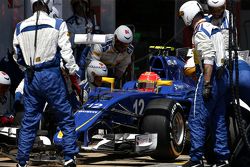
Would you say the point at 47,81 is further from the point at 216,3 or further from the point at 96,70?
the point at 96,70

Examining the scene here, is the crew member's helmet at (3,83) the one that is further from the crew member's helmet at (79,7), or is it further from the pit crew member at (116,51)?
the crew member's helmet at (79,7)

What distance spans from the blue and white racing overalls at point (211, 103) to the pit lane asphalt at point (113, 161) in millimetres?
1359

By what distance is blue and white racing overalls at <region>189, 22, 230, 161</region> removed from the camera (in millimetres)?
9531

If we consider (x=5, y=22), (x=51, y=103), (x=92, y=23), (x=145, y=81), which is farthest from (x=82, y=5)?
(x=51, y=103)

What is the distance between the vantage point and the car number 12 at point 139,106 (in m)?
11.5

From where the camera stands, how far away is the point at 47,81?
9.62 meters

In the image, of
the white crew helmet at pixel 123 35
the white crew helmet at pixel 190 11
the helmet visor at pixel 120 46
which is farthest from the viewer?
the helmet visor at pixel 120 46

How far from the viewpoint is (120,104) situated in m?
11.2

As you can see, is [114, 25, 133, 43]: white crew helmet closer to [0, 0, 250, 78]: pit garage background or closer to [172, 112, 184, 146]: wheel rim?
[172, 112, 184, 146]: wheel rim

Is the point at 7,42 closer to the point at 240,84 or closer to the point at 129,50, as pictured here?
the point at 129,50

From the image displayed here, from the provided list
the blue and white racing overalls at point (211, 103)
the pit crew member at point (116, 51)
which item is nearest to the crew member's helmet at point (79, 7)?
the pit crew member at point (116, 51)

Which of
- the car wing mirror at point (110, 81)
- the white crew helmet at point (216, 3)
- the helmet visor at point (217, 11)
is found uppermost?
the white crew helmet at point (216, 3)

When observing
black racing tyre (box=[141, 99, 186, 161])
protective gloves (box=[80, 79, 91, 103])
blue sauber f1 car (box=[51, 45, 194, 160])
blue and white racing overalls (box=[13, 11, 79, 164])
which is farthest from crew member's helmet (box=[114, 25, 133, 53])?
blue and white racing overalls (box=[13, 11, 79, 164])

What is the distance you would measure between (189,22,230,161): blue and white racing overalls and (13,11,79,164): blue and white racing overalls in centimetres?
136
